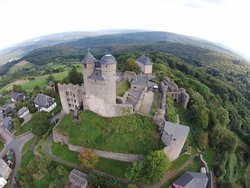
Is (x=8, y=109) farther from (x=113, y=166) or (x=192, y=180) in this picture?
(x=192, y=180)

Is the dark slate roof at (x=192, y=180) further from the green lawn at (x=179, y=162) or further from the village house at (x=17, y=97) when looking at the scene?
the village house at (x=17, y=97)

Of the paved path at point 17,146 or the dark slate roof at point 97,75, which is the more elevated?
the dark slate roof at point 97,75

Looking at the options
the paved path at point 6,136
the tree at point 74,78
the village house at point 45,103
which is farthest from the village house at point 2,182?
the tree at point 74,78

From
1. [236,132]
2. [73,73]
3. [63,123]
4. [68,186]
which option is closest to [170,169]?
[68,186]

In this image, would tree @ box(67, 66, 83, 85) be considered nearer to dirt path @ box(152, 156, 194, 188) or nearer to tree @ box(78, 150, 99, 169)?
tree @ box(78, 150, 99, 169)

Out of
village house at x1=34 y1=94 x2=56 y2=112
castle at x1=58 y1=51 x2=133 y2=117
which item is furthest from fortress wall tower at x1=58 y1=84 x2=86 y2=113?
village house at x1=34 y1=94 x2=56 y2=112

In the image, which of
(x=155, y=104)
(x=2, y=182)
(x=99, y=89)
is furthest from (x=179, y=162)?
(x=2, y=182)
